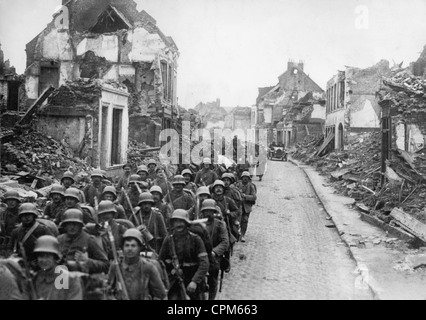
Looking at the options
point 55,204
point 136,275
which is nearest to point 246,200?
point 55,204

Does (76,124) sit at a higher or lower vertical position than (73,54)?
lower

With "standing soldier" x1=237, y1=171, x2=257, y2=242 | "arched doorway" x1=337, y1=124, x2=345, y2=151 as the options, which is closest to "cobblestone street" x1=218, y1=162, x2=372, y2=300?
"standing soldier" x1=237, y1=171, x2=257, y2=242

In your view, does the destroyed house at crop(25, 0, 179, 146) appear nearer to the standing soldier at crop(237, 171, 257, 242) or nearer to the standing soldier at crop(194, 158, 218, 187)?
the standing soldier at crop(194, 158, 218, 187)

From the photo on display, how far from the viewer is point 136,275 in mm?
5105

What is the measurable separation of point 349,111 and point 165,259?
2700 cm

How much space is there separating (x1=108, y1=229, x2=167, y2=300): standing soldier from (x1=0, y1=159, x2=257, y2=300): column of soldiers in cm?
1

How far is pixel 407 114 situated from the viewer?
51.1ft

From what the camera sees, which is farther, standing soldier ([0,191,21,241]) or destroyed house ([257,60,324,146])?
destroyed house ([257,60,324,146])

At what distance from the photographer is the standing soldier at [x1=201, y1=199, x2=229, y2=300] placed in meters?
7.07

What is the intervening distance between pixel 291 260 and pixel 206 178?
3.86m

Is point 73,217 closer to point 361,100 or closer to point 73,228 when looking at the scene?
point 73,228

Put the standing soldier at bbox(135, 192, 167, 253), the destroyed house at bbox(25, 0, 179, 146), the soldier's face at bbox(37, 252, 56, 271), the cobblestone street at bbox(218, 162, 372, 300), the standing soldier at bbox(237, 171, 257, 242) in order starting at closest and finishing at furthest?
the soldier's face at bbox(37, 252, 56, 271)
the standing soldier at bbox(135, 192, 167, 253)
the cobblestone street at bbox(218, 162, 372, 300)
the standing soldier at bbox(237, 171, 257, 242)
the destroyed house at bbox(25, 0, 179, 146)

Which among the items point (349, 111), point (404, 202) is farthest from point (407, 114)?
point (349, 111)

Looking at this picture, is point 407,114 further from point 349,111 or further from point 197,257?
point 349,111
